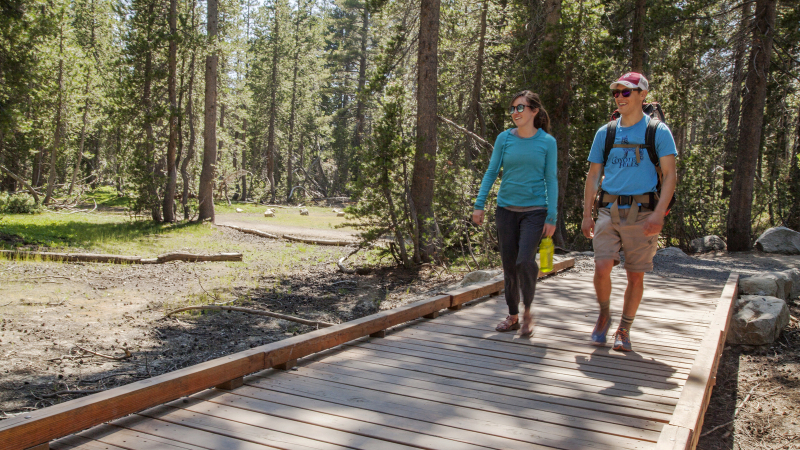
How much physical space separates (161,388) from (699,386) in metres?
3.31

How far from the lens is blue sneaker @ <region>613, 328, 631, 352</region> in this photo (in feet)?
16.6

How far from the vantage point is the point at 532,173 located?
522cm

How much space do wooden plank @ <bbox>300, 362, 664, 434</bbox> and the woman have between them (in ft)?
5.06

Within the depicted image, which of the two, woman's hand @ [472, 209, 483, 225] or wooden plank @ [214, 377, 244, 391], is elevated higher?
woman's hand @ [472, 209, 483, 225]

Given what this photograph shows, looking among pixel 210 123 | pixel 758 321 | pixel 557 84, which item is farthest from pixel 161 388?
pixel 210 123

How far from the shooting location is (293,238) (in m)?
20.4

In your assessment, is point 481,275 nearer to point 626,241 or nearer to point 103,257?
point 626,241

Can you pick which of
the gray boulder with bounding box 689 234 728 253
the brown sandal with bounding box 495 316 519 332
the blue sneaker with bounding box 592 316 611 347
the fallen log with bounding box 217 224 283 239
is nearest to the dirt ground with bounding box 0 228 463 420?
the brown sandal with bounding box 495 316 519 332

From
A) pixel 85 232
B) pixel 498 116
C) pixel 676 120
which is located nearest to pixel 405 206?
pixel 498 116

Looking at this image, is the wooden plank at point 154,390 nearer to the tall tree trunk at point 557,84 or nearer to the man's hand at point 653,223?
the man's hand at point 653,223

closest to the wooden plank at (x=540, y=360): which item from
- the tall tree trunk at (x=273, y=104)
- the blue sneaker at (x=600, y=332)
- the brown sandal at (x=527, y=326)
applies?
the blue sneaker at (x=600, y=332)

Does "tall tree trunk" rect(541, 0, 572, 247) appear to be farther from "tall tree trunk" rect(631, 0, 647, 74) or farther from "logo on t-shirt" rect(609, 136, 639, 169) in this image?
"logo on t-shirt" rect(609, 136, 639, 169)

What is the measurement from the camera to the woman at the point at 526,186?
17.0ft

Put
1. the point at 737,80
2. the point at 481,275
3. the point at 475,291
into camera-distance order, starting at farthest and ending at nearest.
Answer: the point at 737,80, the point at 481,275, the point at 475,291
